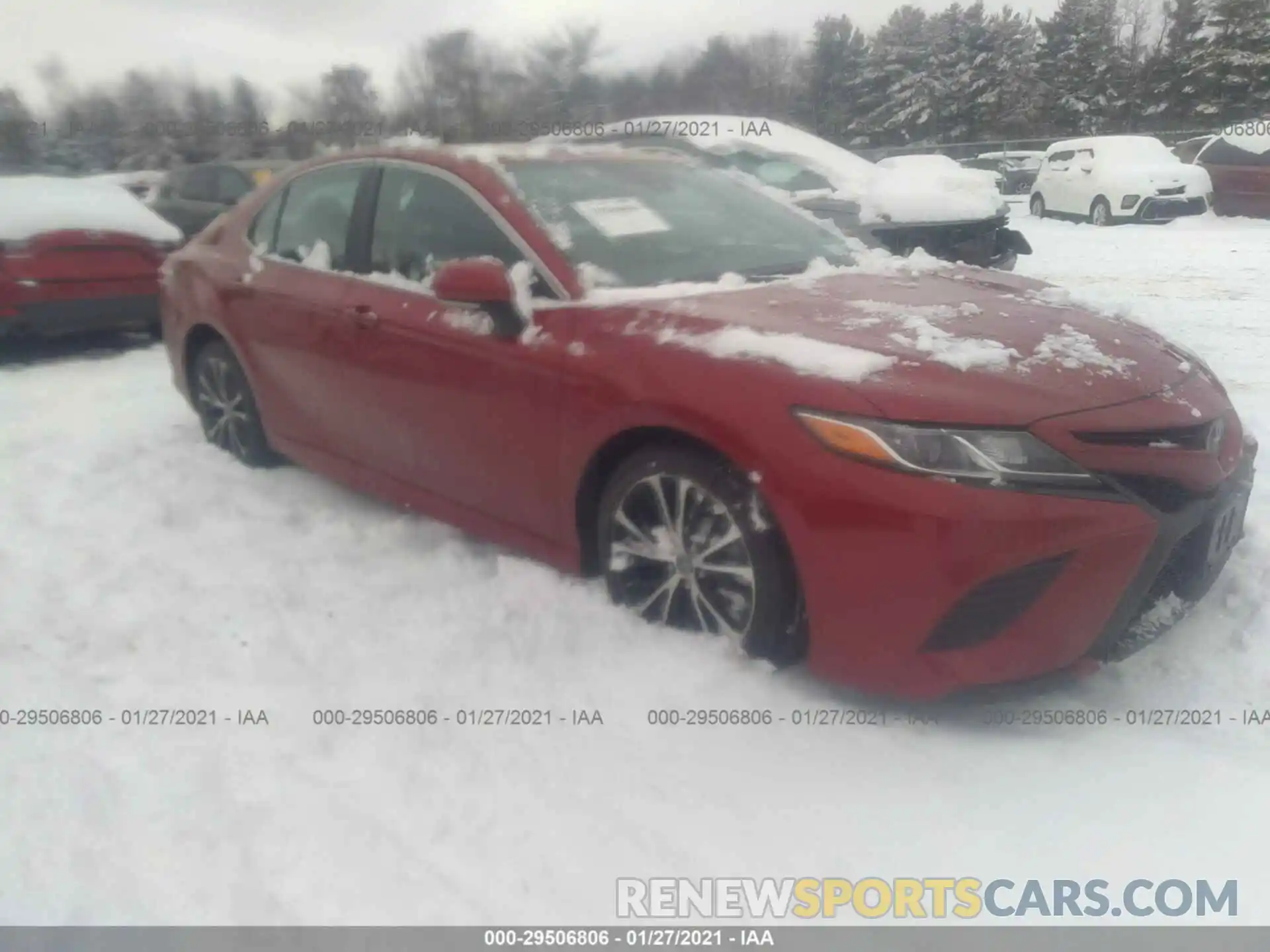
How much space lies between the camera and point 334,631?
303cm

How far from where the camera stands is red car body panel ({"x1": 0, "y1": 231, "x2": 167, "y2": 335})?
20.3 feet

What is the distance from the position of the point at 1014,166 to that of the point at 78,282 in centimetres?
1884

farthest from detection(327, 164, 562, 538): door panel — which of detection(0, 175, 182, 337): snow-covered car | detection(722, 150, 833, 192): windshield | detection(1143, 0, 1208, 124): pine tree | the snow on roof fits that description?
detection(1143, 0, 1208, 124): pine tree

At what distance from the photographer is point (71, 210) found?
256 inches

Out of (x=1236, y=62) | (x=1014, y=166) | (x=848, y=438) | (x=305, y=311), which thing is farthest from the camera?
(x=1014, y=166)

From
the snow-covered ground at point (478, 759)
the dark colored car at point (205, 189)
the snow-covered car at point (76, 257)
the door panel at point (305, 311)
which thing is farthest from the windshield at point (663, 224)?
the snow-covered car at point (76, 257)

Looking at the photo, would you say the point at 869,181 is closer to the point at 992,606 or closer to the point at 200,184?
the point at 200,184

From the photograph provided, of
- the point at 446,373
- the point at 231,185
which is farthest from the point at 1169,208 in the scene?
the point at 446,373

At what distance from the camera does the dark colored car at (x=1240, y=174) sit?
13.7 m

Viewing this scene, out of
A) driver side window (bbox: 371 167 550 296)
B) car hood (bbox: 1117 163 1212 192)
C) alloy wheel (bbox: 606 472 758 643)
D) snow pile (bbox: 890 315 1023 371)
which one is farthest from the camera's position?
car hood (bbox: 1117 163 1212 192)

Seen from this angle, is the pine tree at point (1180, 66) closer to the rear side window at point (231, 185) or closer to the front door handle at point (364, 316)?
the rear side window at point (231, 185)

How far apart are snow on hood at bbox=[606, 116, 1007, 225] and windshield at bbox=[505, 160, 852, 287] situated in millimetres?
2939

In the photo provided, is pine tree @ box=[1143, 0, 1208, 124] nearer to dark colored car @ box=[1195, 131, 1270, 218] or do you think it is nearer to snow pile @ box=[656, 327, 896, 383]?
dark colored car @ box=[1195, 131, 1270, 218]

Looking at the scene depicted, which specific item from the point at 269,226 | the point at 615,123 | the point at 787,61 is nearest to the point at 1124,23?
the point at 787,61
